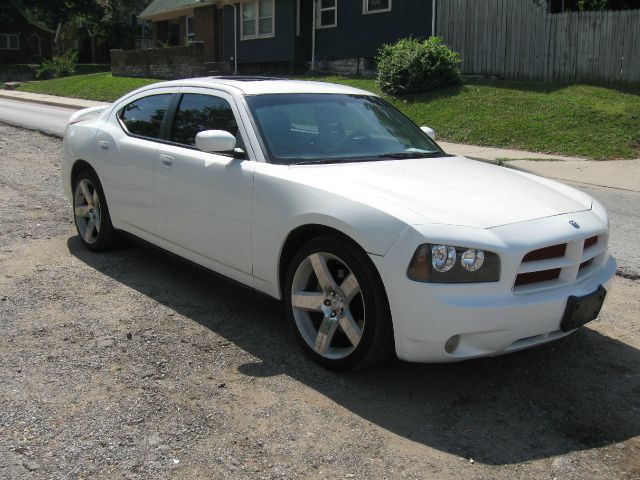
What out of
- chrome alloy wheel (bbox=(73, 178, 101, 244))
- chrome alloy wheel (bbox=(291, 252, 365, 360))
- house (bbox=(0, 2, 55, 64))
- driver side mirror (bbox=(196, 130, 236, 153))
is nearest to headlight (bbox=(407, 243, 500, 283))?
chrome alloy wheel (bbox=(291, 252, 365, 360))

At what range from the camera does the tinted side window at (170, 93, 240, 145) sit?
192 inches

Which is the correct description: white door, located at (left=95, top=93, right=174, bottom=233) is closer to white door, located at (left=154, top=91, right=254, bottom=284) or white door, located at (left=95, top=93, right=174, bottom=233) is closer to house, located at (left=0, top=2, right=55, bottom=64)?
white door, located at (left=154, top=91, right=254, bottom=284)

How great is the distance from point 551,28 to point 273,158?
56.0ft

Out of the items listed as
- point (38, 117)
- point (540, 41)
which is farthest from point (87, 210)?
point (540, 41)

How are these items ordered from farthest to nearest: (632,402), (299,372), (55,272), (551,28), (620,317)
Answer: (551,28) → (55,272) → (620,317) → (299,372) → (632,402)

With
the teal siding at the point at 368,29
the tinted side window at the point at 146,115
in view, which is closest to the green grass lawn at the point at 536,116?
the teal siding at the point at 368,29

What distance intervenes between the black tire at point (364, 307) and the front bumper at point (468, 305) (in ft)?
0.26

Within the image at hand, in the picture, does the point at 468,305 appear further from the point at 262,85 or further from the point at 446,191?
the point at 262,85

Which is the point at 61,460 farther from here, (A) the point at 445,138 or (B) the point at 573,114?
(B) the point at 573,114

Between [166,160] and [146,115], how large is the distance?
78 cm

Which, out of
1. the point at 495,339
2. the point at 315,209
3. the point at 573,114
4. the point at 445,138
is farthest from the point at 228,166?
the point at 573,114

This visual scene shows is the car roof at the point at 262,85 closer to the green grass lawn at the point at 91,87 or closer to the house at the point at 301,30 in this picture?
the house at the point at 301,30

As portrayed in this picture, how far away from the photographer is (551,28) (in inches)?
762

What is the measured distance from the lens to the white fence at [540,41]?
711 inches
